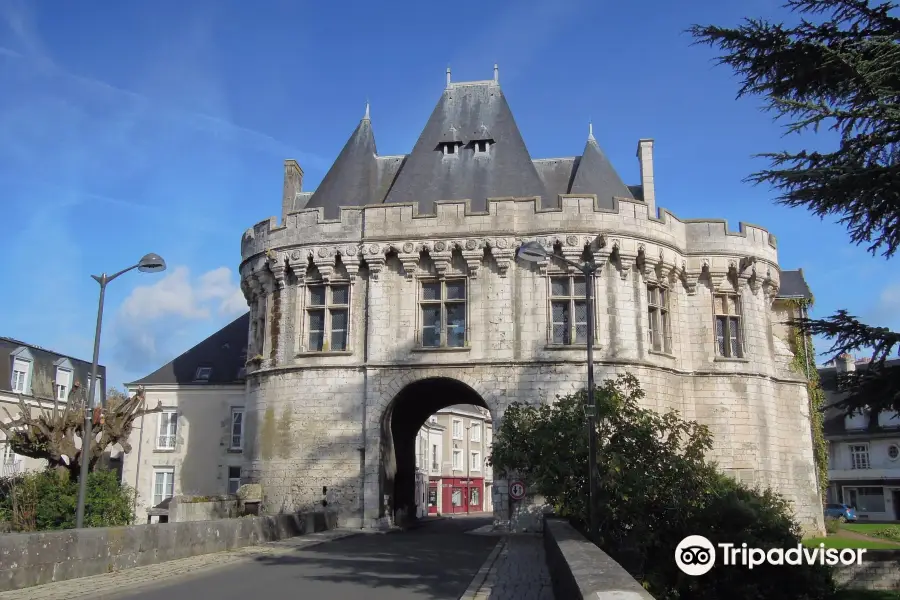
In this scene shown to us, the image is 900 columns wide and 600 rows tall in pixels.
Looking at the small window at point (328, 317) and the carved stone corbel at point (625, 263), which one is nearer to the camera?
the carved stone corbel at point (625, 263)

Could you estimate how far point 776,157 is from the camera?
10.1 meters

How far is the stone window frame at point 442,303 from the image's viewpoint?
22625mm

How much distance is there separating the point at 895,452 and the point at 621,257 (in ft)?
95.1

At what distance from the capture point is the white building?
29641 mm

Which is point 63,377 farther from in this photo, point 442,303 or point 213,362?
point 442,303

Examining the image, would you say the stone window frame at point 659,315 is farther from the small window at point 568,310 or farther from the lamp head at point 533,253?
the lamp head at point 533,253

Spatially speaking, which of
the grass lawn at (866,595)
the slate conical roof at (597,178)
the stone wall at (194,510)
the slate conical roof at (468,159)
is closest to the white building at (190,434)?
the stone wall at (194,510)

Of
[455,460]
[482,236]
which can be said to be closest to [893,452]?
[455,460]

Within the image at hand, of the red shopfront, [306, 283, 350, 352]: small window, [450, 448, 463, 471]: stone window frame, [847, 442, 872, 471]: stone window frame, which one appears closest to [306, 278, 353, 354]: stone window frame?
[306, 283, 350, 352]: small window

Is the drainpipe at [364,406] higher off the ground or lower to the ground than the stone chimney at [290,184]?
lower

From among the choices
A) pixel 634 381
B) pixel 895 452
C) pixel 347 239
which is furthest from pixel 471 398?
pixel 895 452

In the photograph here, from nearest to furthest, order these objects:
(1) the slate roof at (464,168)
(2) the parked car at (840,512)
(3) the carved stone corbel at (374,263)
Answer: (3) the carved stone corbel at (374,263)
(1) the slate roof at (464,168)
(2) the parked car at (840,512)

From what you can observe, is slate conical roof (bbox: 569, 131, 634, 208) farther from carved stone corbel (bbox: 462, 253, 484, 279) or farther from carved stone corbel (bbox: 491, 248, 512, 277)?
carved stone corbel (bbox: 462, 253, 484, 279)

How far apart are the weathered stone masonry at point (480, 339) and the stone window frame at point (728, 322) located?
193mm
